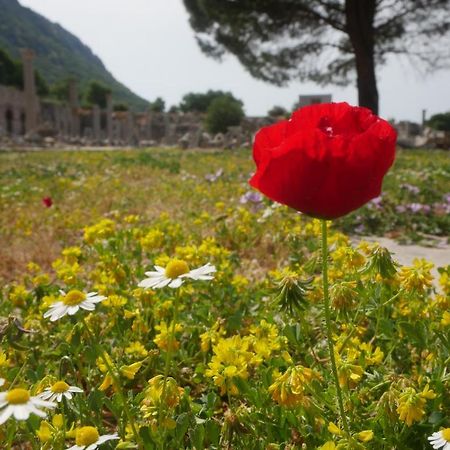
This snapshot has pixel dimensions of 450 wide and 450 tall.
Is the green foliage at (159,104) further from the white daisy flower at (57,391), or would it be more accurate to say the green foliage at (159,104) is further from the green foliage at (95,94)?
the white daisy flower at (57,391)

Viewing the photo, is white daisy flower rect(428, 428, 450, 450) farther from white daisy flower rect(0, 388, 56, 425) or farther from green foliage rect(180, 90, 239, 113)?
green foliage rect(180, 90, 239, 113)

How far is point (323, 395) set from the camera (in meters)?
1.19

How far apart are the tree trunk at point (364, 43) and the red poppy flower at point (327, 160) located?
18.6m

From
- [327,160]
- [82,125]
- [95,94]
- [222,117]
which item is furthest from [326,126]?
[95,94]

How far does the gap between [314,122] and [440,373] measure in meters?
0.67

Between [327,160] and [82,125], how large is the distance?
186ft

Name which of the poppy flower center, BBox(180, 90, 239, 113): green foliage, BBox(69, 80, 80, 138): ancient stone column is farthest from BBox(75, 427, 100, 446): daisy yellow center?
BBox(180, 90, 239, 113): green foliage

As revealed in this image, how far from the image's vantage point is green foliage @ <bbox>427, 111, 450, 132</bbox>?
4959 cm

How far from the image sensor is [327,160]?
2.71ft

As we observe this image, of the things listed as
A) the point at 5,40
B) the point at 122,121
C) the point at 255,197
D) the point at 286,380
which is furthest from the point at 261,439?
the point at 5,40

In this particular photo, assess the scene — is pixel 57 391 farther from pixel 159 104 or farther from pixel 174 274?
pixel 159 104

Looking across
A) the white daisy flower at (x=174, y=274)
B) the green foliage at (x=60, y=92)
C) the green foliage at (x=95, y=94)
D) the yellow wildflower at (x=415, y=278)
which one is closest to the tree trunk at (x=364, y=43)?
the yellow wildflower at (x=415, y=278)

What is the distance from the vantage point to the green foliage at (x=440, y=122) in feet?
163

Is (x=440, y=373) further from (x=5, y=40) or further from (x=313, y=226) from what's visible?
(x=5, y=40)
